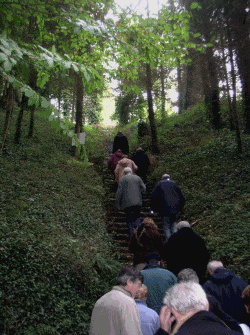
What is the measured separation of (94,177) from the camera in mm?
12688

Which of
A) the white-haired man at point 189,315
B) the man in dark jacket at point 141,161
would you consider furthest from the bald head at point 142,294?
the man in dark jacket at point 141,161

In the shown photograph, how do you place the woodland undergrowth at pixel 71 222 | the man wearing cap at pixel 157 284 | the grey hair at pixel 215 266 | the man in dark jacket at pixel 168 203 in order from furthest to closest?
1. the man in dark jacket at pixel 168 203
2. the woodland undergrowth at pixel 71 222
3. the grey hair at pixel 215 266
4. the man wearing cap at pixel 157 284

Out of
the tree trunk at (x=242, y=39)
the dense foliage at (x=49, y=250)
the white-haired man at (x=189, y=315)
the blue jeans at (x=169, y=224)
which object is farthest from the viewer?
the tree trunk at (x=242, y=39)

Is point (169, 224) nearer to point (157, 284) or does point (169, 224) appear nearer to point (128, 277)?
point (157, 284)

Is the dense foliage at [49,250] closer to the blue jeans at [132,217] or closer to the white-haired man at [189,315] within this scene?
the blue jeans at [132,217]

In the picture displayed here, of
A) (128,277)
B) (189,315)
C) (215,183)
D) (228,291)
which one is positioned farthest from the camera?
(215,183)

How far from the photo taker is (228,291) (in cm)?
378

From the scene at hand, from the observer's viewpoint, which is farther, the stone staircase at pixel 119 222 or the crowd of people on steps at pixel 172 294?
the stone staircase at pixel 119 222

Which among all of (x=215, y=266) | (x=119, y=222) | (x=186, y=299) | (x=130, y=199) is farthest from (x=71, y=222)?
(x=186, y=299)

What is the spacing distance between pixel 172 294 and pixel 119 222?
7.39 meters

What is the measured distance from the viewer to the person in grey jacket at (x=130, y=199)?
7883mm

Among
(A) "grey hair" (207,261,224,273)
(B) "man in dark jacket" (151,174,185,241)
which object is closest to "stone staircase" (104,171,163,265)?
(B) "man in dark jacket" (151,174,185,241)

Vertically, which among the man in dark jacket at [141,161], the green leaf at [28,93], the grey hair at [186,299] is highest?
the man in dark jacket at [141,161]

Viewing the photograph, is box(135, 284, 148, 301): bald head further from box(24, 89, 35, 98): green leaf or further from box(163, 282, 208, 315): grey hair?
box(24, 89, 35, 98): green leaf
